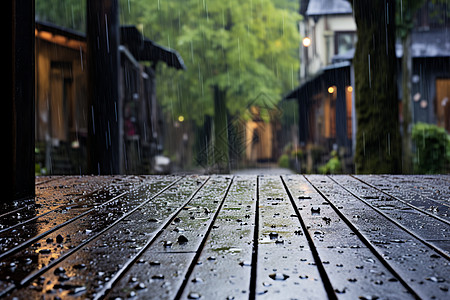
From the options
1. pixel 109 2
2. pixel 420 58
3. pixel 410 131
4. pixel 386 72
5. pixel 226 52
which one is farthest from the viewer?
pixel 226 52

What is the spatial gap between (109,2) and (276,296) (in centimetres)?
536

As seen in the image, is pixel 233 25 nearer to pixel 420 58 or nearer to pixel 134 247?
pixel 420 58

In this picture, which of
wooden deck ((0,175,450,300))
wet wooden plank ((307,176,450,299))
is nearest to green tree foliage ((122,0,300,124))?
wooden deck ((0,175,450,300))

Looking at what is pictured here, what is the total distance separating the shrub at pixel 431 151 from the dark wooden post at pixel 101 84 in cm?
671

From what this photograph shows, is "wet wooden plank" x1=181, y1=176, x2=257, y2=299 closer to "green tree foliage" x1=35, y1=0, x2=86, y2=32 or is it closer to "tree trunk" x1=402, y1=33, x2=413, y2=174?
"tree trunk" x1=402, y1=33, x2=413, y2=174

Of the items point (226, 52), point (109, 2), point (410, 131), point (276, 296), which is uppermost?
point (226, 52)

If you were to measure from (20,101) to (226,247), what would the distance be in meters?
1.96

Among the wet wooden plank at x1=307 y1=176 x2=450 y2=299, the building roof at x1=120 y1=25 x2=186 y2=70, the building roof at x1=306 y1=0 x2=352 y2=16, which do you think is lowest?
the wet wooden plank at x1=307 y1=176 x2=450 y2=299

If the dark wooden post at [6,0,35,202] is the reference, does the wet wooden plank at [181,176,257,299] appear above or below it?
below

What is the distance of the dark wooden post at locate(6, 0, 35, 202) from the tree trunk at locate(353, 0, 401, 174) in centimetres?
581

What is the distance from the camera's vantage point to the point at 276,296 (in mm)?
1228

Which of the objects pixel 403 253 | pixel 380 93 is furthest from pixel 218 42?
pixel 403 253

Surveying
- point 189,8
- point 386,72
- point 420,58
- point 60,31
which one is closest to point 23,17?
point 386,72

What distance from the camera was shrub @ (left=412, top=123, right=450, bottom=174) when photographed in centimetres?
950
